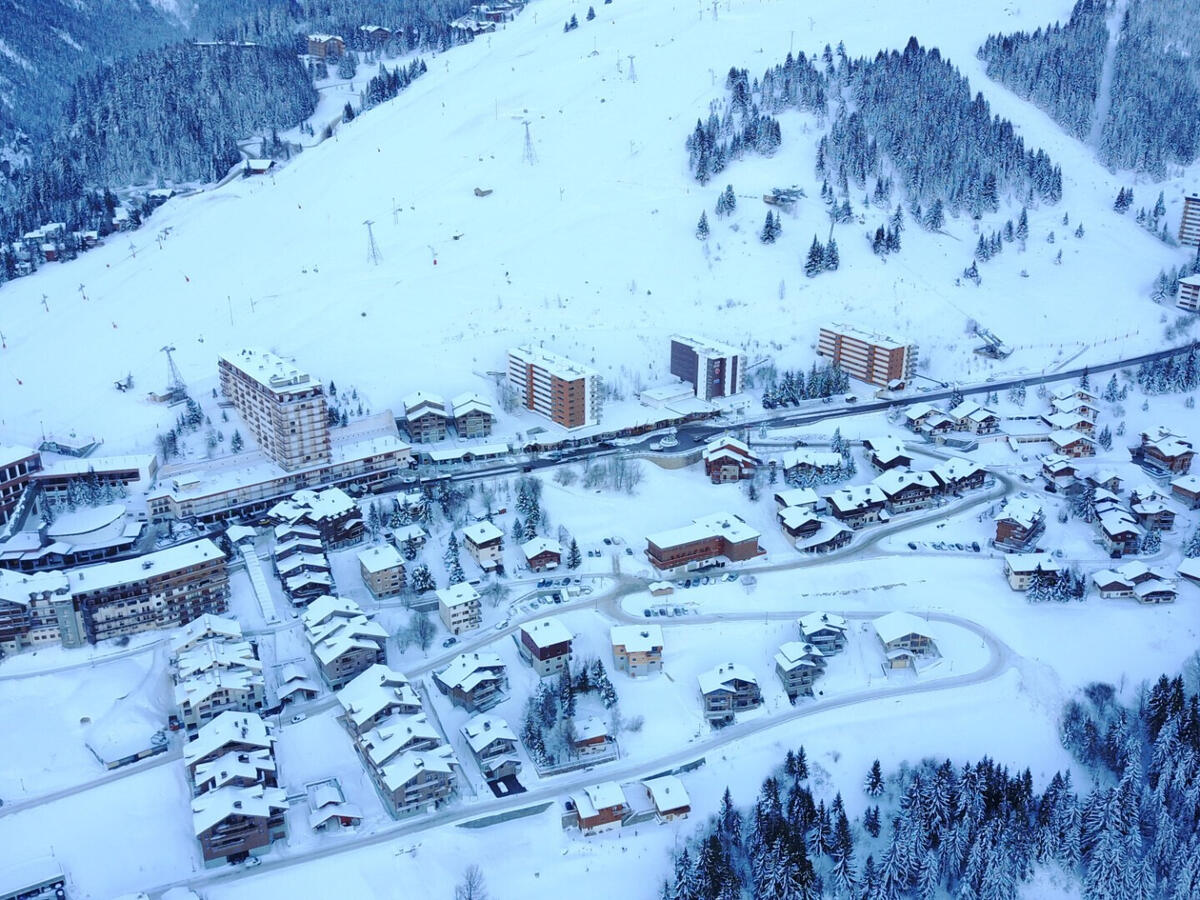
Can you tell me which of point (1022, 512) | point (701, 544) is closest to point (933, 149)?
point (1022, 512)

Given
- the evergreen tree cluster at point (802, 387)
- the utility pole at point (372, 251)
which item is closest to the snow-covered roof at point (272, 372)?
the utility pole at point (372, 251)

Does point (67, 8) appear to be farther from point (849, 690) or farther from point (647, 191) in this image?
point (849, 690)

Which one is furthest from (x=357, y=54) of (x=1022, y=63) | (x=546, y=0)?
(x=1022, y=63)

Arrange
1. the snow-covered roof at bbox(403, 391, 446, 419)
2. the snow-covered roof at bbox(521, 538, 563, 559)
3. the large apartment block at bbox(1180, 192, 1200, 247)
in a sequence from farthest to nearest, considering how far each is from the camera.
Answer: the large apartment block at bbox(1180, 192, 1200, 247)
the snow-covered roof at bbox(403, 391, 446, 419)
the snow-covered roof at bbox(521, 538, 563, 559)

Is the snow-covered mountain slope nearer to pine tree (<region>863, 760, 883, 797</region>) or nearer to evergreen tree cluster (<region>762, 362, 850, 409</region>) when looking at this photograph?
evergreen tree cluster (<region>762, 362, 850, 409</region>)

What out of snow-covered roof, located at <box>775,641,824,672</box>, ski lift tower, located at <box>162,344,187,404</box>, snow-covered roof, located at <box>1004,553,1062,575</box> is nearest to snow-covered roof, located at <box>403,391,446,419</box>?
ski lift tower, located at <box>162,344,187,404</box>

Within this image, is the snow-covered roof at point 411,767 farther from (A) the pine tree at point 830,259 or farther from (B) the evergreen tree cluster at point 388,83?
(B) the evergreen tree cluster at point 388,83

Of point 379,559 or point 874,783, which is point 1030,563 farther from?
point 379,559
